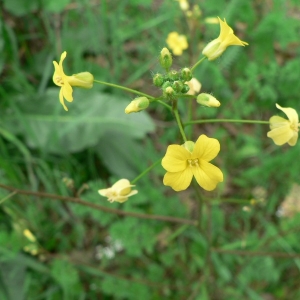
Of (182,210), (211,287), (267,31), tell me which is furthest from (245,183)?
(267,31)

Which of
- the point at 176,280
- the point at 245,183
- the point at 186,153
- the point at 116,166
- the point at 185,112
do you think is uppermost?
the point at 186,153

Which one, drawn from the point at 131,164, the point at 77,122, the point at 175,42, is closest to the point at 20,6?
the point at 77,122

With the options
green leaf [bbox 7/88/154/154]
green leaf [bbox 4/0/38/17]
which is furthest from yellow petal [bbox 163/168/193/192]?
green leaf [bbox 4/0/38/17]

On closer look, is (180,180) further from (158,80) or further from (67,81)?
(67,81)

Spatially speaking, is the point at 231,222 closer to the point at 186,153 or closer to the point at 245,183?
the point at 245,183

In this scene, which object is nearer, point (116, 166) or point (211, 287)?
point (211, 287)

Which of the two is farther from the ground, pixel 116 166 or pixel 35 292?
pixel 116 166
